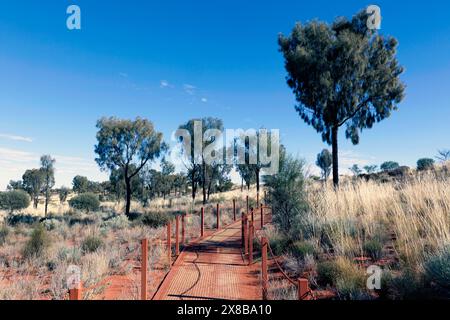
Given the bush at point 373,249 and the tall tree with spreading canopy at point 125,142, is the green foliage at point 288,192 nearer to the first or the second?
the bush at point 373,249

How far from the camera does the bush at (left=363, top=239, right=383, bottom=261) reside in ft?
20.9

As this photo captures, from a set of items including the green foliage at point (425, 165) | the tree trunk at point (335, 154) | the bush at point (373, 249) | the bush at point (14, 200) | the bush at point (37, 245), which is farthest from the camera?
the bush at point (14, 200)

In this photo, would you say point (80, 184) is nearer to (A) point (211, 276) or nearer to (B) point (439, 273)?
(A) point (211, 276)

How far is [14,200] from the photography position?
41.0 metres

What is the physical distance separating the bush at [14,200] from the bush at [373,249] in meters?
46.8

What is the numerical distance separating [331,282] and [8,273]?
8495 mm

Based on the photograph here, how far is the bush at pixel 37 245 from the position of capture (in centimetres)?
983

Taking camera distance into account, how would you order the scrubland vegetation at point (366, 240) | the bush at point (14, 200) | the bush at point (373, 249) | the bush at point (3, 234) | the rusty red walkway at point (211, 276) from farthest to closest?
the bush at point (14, 200) < the bush at point (3, 234) < the bush at point (373, 249) < the rusty red walkway at point (211, 276) < the scrubland vegetation at point (366, 240)

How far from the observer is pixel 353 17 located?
70.7ft

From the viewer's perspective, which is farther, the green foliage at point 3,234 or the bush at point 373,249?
the green foliage at point 3,234

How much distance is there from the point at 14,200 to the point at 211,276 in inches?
1770

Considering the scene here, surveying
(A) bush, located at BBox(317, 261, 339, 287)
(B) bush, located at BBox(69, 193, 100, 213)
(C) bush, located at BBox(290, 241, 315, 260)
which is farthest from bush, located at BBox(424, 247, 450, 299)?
(B) bush, located at BBox(69, 193, 100, 213)

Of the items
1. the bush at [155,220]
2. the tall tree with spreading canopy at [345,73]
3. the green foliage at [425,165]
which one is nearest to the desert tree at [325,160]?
the green foliage at [425,165]

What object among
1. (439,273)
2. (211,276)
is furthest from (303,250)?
(439,273)
